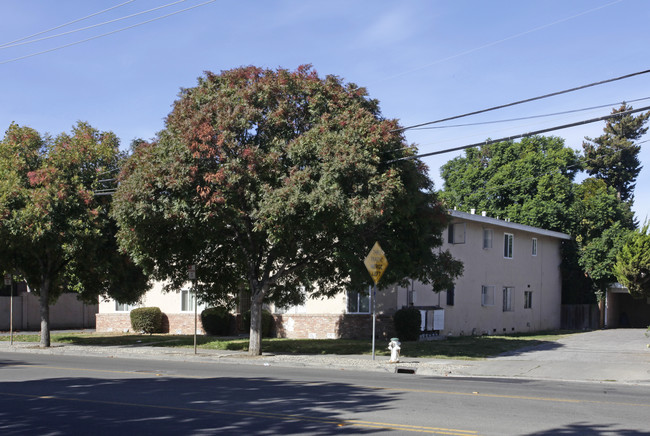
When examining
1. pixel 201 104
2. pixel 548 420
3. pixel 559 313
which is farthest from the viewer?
pixel 559 313

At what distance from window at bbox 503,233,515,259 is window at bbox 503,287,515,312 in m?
1.73

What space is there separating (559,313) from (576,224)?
574cm

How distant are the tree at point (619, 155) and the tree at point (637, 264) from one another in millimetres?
30088

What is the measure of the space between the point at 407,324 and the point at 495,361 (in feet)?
23.7

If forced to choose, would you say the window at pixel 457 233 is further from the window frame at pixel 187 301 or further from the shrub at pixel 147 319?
the shrub at pixel 147 319

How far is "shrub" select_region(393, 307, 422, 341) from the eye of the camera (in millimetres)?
27609

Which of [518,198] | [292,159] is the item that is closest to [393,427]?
[292,159]

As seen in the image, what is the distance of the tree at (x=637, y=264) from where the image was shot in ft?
99.7

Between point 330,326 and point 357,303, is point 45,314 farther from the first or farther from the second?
point 357,303

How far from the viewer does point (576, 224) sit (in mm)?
43562

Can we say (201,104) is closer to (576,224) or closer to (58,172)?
(58,172)

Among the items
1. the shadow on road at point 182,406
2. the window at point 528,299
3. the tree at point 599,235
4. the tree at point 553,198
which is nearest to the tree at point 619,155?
the tree at point 553,198

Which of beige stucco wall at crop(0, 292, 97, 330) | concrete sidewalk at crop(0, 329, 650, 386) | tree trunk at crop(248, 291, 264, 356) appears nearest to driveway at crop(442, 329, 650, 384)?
concrete sidewalk at crop(0, 329, 650, 386)

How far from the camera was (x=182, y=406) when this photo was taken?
11.4 metres
